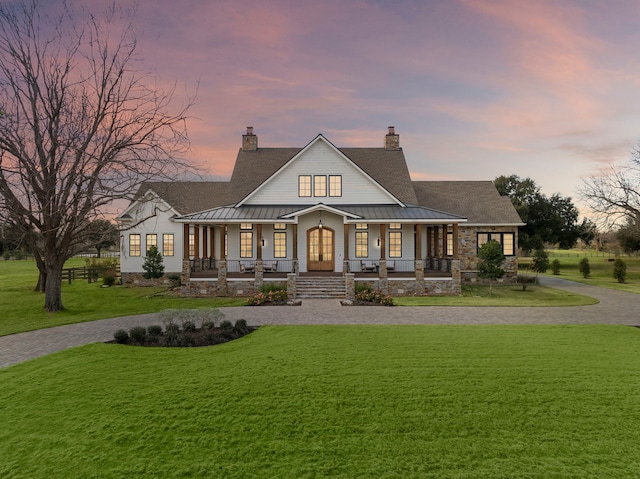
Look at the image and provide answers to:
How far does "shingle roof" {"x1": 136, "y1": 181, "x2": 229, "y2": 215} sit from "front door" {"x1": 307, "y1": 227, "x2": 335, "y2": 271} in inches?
288

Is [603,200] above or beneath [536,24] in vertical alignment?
beneath

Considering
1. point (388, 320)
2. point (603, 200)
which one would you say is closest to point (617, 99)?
point (603, 200)

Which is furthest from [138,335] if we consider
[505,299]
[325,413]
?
[505,299]

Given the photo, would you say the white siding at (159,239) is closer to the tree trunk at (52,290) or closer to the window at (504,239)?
the tree trunk at (52,290)

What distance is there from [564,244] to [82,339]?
42.7 m

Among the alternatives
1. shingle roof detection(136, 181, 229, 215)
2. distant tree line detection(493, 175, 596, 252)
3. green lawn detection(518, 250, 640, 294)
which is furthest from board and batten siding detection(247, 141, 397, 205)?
distant tree line detection(493, 175, 596, 252)

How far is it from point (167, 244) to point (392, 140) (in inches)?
686

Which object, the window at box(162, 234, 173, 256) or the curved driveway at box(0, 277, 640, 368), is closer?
the curved driveway at box(0, 277, 640, 368)

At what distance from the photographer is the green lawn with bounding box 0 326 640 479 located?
4199 mm

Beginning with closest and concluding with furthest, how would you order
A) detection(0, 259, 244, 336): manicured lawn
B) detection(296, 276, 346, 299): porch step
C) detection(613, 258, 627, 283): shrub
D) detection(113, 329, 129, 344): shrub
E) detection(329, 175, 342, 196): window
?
detection(113, 329, 129, 344): shrub
detection(0, 259, 244, 336): manicured lawn
detection(296, 276, 346, 299): porch step
detection(329, 175, 342, 196): window
detection(613, 258, 627, 283): shrub

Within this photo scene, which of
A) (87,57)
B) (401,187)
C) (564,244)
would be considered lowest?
(564,244)

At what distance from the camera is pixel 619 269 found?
26.1 metres

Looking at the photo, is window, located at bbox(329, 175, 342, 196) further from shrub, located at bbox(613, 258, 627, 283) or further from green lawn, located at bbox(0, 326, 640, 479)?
shrub, located at bbox(613, 258, 627, 283)

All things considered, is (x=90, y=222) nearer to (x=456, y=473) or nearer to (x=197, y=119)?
(x=197, y=119)
